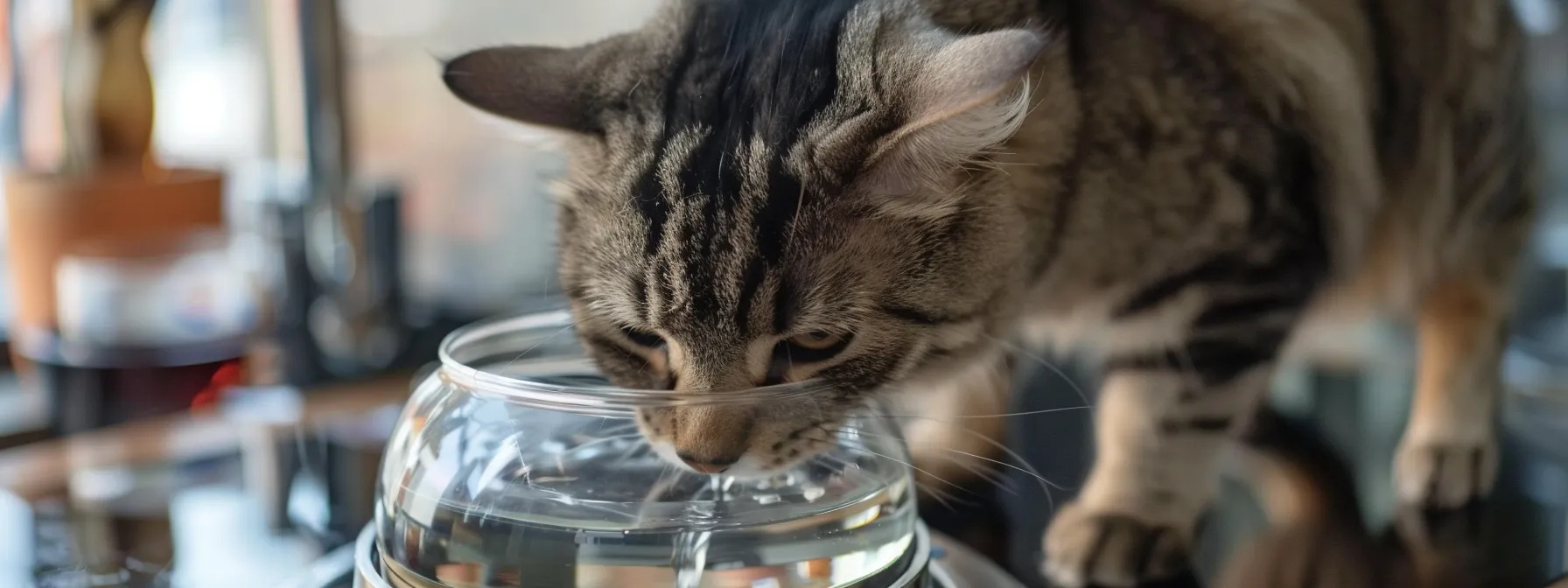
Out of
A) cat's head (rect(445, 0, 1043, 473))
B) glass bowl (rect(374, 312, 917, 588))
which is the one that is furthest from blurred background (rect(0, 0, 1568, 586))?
glass bowl (rect(374, 312, 917, 588))

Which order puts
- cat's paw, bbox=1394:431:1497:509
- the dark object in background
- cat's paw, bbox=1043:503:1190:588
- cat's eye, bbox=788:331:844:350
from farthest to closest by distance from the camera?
the dark object in background, cat's paw, bbox=1394:431:1497:509, cat's paw, bbox=1043:503:1190:588, cat's eye, bbox=788:331:844:350

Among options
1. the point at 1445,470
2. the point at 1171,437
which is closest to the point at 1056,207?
the point at 1171,437

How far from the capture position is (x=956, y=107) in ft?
2.31

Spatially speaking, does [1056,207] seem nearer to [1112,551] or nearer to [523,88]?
[1112,551]

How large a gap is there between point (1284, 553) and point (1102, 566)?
163 mm

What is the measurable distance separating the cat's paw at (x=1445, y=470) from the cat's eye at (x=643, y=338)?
0.77 m

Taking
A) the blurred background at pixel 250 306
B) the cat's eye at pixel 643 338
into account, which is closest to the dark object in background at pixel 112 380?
A: the blurred background at pixel 250 306

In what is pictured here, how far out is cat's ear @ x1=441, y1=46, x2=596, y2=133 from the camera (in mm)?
873

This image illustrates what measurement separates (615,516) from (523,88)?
341 millimetres

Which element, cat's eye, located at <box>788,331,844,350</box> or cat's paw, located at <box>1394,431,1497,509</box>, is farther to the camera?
cat's paw, located at <box>1394,431,1497,509</box>

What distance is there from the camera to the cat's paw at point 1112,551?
983 mm

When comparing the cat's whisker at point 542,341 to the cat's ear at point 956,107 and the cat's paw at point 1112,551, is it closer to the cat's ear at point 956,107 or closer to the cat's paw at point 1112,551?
the cat's ear at point 956,107

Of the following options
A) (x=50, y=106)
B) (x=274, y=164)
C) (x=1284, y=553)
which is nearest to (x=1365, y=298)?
(x=1284, y=553)

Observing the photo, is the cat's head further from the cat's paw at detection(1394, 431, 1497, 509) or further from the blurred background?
the cat's paw at detection(1394, 431, 1497, 509)
